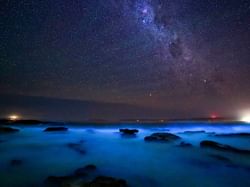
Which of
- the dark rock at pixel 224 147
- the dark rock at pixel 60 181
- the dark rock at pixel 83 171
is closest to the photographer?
the dark rock at pixel 60 181

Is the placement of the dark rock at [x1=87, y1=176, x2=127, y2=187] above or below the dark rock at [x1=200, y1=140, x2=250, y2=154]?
below

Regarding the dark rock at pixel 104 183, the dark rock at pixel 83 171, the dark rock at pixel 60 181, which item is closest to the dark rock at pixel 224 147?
the dark rock at pixel 83 171

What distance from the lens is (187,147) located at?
17.9 metres

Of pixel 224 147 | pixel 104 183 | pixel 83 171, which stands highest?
pixel 224 147

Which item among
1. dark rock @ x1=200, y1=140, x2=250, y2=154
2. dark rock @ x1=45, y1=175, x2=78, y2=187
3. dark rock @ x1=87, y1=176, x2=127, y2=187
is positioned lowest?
dark rock @ x1=45, y1=175, x2=78, y2=187

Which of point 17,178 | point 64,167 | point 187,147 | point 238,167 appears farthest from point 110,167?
point 187,147

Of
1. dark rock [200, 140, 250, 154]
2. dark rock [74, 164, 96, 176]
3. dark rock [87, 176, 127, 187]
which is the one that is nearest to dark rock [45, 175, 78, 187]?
dark rock [74, 164, 96, 176]

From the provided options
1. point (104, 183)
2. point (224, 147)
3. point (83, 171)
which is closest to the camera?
point (104, 183)

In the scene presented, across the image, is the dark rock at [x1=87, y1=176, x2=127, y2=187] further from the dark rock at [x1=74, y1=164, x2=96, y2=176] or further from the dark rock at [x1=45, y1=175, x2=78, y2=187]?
the dark rock at [x1=74, y1=164, x2=96, y2=176]

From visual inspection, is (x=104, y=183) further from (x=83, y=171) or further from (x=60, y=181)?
(x=83, y=171)

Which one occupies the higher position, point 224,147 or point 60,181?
point 224,147

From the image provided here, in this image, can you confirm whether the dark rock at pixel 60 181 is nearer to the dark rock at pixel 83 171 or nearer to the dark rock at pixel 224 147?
the dark rock at pixel 83 171

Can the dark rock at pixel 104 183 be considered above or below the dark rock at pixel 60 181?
above

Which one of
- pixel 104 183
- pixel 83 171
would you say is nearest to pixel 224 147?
pixel 83 171
